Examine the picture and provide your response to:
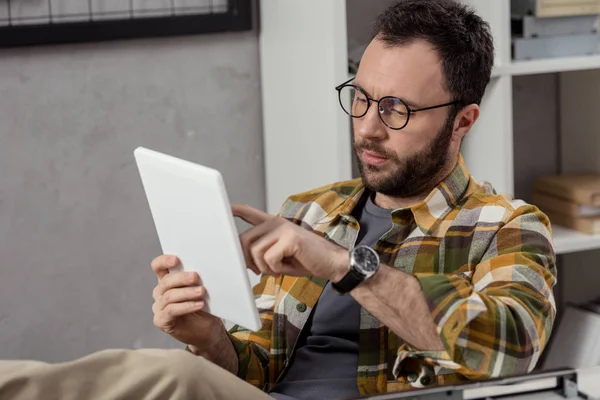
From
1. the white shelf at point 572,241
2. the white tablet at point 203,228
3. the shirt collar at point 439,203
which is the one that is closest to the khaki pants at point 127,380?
the white tablet at point 203,228

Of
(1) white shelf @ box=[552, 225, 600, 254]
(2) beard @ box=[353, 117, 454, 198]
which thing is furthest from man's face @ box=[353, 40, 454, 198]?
(1) white shelf @ box=[552, 225, 600, 254]

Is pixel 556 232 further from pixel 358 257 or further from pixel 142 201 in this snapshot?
pixel 358 257

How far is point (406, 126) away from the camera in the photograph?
1677mm

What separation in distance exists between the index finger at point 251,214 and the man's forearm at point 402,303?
158 millimetres

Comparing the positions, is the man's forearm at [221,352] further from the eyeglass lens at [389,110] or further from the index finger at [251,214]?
the eyeglass lens at [389,110]

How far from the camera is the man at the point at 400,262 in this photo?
1383mm

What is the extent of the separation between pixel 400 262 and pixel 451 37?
0.38 meters

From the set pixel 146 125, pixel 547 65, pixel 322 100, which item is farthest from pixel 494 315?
pixel 146 125

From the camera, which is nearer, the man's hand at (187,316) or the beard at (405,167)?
the man's hand at (187,316)

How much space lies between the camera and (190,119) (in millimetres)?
2498

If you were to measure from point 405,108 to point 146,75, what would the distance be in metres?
0.95

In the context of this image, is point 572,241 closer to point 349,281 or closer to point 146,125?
point 146,125

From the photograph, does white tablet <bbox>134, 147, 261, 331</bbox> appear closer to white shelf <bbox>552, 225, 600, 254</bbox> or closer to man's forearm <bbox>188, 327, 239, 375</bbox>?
man's forearm <bbox>188, 327, 239, 375</bbox>

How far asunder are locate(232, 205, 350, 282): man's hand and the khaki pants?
25cm
